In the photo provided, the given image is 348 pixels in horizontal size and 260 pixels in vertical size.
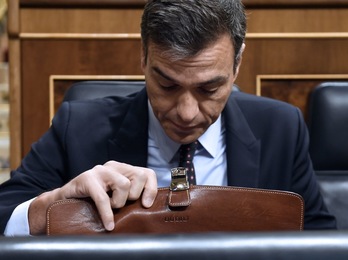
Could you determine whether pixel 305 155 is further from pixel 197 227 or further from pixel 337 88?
pixel 197 227

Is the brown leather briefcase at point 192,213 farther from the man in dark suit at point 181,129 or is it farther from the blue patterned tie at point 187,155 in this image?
the blue patterned tie at point 187,155

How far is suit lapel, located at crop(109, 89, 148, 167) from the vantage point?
3.39 feet

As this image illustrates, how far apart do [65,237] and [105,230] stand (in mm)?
304

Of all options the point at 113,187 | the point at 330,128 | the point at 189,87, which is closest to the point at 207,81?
the point at 189,87

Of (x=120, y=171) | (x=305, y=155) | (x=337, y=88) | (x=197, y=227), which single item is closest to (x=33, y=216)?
(x=120, y=171)

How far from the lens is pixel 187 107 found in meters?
0.90

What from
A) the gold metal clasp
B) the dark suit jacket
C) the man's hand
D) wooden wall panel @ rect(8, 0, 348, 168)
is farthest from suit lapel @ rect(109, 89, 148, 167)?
wooden wall panel @ rect(8, 0, 348, 168)

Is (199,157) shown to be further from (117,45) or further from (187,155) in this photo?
(117,45)

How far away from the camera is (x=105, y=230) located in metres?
0.64

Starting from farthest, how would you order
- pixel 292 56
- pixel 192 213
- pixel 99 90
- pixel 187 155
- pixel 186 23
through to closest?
pixel 292 56 → pixel 99 90 → pixel 187 155 → pixel 186 23 → pixel 192 213

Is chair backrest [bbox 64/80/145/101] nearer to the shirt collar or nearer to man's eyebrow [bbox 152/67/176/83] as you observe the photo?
the shirt collar

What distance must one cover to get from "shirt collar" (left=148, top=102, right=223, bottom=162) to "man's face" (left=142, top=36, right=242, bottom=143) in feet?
0.24

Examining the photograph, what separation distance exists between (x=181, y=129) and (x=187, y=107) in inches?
1.6

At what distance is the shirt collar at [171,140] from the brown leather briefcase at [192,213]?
0.35m
